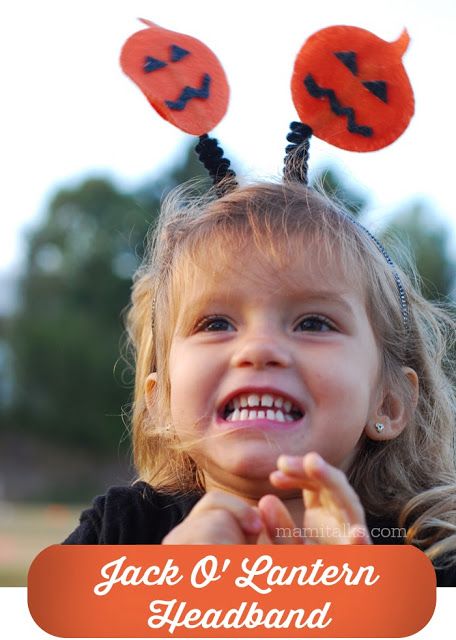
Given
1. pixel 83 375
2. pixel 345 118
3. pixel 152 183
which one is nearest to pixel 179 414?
pixel 345 118

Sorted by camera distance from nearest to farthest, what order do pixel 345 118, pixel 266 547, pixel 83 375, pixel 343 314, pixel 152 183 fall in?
1. pixel 266 547
2. pixel 343 314
3. pixel 345 118
4. pixel 83 375
5. pixel 152 183

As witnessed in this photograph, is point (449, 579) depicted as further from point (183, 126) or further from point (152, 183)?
point (152, 183)

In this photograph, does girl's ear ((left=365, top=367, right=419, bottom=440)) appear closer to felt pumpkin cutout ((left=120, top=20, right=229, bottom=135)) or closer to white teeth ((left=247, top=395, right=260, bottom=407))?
white teeth ((left=247, top=395, right=260, bottom=407))

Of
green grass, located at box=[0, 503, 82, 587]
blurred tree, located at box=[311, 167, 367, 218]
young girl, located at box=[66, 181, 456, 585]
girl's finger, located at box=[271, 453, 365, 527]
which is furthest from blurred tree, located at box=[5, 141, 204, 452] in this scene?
girl's finger, located at box=[271, 453, 365, 527]

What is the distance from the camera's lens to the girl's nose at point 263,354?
2.84ft

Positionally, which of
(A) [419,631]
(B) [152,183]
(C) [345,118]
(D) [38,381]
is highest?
(C) [345,118]

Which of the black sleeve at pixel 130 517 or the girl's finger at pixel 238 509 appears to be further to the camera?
the black sleeve at pixel 130 517

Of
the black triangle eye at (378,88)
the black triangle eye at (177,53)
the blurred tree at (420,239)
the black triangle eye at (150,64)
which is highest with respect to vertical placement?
the black triangle eye at (177,53)

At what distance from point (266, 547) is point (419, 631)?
0.16m

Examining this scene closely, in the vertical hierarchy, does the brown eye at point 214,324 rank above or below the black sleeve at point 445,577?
above

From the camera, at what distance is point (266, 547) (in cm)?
81

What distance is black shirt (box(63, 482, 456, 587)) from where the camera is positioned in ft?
3.19

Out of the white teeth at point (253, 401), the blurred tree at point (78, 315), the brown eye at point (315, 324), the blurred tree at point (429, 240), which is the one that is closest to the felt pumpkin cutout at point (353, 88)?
the brown eye at point (315, 324)

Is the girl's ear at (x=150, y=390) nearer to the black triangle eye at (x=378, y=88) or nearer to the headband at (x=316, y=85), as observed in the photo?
the headband at (x=316, y=85)
